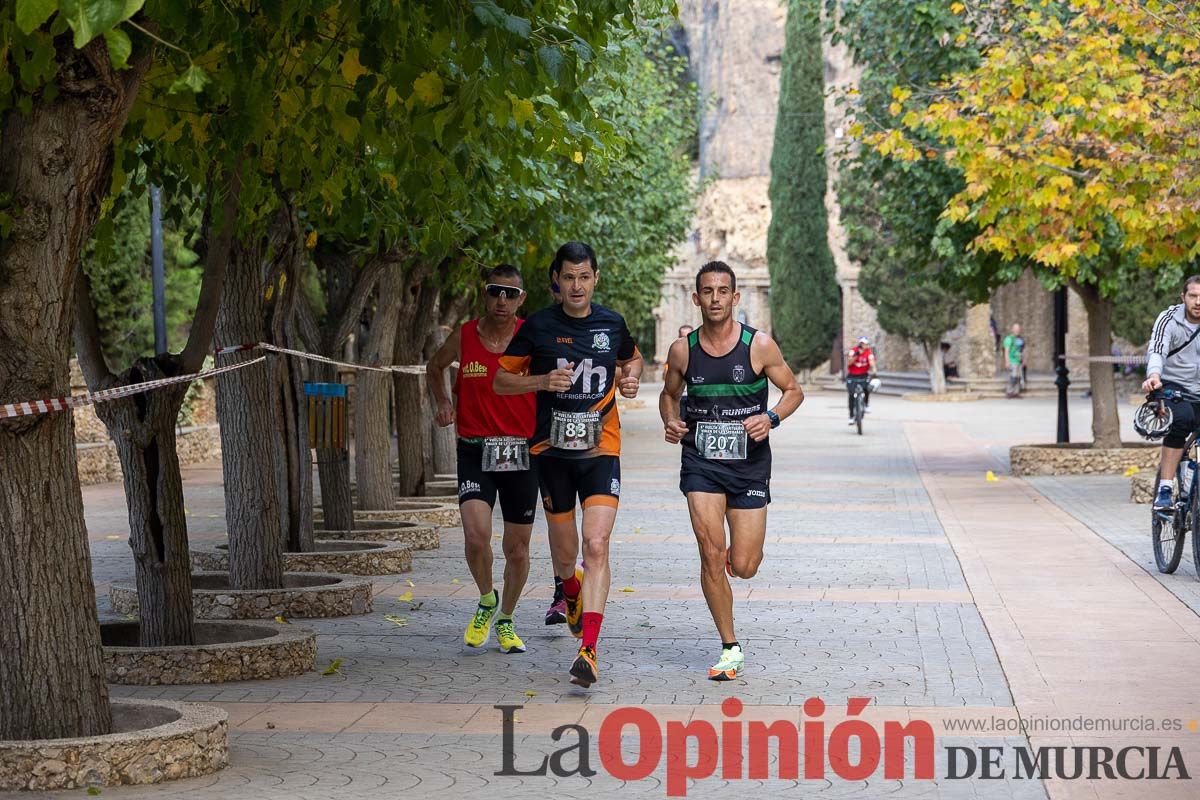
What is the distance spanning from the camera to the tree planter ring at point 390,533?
46.4 feet

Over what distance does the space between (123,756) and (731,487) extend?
3.25 m

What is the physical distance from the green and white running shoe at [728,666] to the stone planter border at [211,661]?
1.93 m

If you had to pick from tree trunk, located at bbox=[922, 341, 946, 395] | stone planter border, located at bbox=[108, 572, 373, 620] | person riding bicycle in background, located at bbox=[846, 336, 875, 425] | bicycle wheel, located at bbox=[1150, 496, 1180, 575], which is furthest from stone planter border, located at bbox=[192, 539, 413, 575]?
tree trunk, located at bbox=[922, 341, 946, 395]

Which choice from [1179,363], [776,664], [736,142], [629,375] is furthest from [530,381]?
[736,142]

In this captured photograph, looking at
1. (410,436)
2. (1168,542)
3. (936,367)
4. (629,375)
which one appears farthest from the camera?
(936,367)

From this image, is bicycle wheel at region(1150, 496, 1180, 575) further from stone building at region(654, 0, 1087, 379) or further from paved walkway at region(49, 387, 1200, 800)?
stone building at region(654, 0, 1087, 379)

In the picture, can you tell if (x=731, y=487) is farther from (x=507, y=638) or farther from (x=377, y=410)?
(x=377, y=410)

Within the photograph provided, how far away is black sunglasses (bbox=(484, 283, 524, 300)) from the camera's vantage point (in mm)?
9523

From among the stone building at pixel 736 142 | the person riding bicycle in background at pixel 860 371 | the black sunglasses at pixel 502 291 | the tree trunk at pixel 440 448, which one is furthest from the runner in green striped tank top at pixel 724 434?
the stone building at pixel 736 142

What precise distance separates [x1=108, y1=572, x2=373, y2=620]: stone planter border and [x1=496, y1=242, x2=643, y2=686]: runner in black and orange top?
239 cm

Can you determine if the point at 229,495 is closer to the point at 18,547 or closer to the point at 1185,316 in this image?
the point at 18,547

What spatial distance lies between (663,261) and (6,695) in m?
30.0

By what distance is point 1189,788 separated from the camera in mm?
6184

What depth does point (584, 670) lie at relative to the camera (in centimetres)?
805
